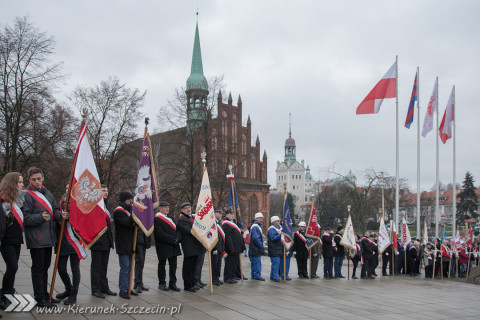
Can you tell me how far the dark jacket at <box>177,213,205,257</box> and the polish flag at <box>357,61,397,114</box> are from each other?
46.7 ft

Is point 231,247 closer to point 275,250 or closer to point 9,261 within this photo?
point 275,250

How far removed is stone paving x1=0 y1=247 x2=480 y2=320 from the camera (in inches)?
277

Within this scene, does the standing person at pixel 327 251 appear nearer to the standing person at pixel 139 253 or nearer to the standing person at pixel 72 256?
the standing person at pixel 139 253

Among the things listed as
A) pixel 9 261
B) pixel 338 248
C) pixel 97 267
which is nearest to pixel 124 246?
pixel 97 267

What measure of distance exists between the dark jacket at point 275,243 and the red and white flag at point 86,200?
20.6 ft

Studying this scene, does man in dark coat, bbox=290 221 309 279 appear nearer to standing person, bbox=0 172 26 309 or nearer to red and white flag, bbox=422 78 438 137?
standing person, bbox=0 172 26 309

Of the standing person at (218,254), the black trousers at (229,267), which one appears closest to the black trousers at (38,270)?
the standing person at (218,254)

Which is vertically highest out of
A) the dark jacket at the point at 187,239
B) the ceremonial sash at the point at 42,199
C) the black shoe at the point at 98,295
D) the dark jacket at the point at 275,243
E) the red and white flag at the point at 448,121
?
the red and white flag at the point at 448,121

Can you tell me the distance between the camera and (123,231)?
8.12 metres

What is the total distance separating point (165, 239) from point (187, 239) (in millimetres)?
598

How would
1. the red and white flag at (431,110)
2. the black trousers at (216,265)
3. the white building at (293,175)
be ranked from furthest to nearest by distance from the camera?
the white building at (293,175)
the red and white flag at (431,110)
the black trousers at (216,265)

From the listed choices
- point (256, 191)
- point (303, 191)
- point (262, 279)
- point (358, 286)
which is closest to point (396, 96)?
point (358, 286)

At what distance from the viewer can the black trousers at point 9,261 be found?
6148 mm

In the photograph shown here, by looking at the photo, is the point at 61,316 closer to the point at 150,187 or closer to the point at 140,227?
the point at 140,227
